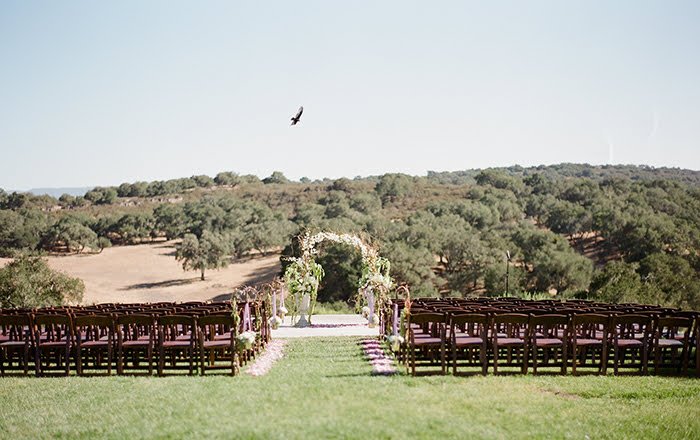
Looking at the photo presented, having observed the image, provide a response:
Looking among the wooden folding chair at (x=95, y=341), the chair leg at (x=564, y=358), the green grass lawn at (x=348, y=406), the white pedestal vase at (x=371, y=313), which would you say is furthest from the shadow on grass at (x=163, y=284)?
the chair leg at (x=564, y=358)

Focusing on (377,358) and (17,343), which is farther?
(377,358)

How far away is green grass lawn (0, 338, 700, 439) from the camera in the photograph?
651cm

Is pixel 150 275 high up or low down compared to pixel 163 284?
up

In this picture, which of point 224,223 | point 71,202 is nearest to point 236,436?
point 224,223

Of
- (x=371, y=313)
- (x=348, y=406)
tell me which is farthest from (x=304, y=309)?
(x=348, y=406)

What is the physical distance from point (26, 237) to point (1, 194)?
3249cm

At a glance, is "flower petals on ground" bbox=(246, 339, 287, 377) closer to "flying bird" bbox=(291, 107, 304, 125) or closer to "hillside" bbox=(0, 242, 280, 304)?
"flying bird" bbox=(291, 107, 304, 125)

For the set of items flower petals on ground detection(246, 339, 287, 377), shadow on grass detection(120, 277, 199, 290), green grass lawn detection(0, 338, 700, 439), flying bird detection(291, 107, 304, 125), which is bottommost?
shadow on grass detection(120, 277, 199, 290)

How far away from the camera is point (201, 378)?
948 cm

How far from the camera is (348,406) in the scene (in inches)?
285

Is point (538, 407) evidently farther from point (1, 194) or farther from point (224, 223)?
point (1, 194)

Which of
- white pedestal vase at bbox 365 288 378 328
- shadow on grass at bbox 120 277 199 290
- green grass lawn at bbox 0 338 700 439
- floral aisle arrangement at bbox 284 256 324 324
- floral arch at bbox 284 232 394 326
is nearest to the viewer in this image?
green grass lawn at bbox 0 338 700 439

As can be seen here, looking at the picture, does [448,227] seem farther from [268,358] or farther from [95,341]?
[95,341]

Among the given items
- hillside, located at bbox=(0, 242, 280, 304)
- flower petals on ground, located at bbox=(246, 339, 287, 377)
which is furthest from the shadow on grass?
flower petals on ground, located at bbox=(246, 339, 287, 377)
